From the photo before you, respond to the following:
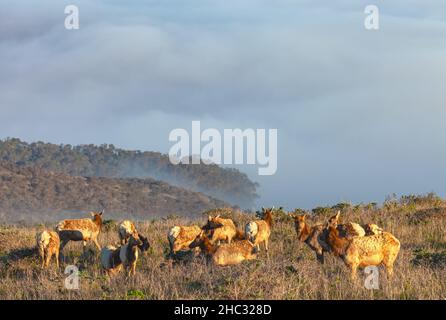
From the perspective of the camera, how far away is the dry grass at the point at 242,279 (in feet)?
47.3

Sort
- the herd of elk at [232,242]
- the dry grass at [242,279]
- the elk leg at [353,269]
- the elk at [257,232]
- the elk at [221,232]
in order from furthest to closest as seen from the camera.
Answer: the elk at [257,232] < the elk at [221,232] < the herd of elk at [232,242] < the elk leg at [353,269] < the dry grass at [242,279]

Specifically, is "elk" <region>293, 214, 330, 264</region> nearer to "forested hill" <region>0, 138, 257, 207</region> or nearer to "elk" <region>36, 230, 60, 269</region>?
"elk" <region>36, 230, 60, 269</region>

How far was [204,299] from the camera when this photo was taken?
14.0 meters

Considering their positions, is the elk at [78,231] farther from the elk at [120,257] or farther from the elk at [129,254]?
the elk at [129,254]

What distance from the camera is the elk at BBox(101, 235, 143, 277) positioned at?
18766 millimetres

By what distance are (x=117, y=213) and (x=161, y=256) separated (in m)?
90.9

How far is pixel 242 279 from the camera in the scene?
47.9 ft

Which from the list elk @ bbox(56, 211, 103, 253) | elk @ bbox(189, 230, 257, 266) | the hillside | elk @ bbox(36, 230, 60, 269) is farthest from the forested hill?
elk @ bbox(189, 230, 257, 266)

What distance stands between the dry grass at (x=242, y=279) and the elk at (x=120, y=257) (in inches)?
13.6

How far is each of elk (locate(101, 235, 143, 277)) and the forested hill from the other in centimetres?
12940

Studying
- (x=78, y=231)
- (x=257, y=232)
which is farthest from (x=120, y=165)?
(x=257, y=232)

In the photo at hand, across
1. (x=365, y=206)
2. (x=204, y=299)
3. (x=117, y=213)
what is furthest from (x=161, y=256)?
(x=117, y=213)

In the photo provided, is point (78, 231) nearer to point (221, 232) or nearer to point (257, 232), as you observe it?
point (221, 232)

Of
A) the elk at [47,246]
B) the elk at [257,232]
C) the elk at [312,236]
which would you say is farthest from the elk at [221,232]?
the elk at [47,246]
